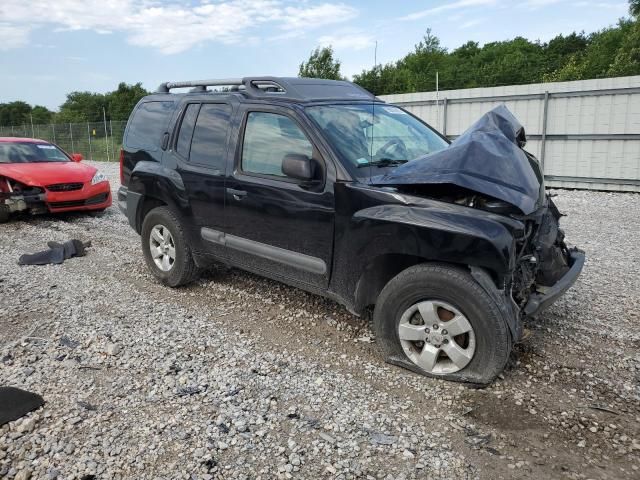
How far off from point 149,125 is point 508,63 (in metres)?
43.7

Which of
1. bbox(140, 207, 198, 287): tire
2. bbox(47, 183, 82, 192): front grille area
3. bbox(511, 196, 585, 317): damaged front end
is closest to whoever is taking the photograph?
bbox(511, 196, 585, 317): damaged front end

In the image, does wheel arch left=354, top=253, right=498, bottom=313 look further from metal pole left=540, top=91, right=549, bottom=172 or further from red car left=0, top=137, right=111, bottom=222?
metal pole left=540, top=91, right=549, bottom=172

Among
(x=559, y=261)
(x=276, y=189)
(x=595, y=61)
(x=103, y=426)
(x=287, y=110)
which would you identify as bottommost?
(x=103, y=426)

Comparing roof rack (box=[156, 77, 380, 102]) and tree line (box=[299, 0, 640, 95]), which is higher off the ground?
tree line (box=[299, 0, 640, 95])

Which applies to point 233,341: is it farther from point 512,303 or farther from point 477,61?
point 477,61

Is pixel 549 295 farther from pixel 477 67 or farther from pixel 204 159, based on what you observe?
pixel 477 67

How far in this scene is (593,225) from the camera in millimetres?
8516

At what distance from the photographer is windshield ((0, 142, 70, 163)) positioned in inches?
370

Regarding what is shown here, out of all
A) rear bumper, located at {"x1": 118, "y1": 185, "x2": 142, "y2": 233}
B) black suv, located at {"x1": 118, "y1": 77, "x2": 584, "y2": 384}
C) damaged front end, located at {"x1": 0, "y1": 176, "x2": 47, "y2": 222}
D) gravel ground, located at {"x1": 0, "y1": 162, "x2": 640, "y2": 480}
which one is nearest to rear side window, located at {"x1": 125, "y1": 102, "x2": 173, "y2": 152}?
black suv, located at {"x1": 118, "y1": 77, "x2": 584, "y2": 384}

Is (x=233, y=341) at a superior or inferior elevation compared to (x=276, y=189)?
inferior

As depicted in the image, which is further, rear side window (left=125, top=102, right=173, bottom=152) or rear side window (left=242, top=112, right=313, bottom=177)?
rear side window (left=125, top=102, right=173, bottom=152)

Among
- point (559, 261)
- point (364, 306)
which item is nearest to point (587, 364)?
point (559, 261)

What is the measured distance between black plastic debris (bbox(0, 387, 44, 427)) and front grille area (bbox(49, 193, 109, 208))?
626cm

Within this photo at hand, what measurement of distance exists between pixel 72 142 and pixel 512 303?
2910 cm
